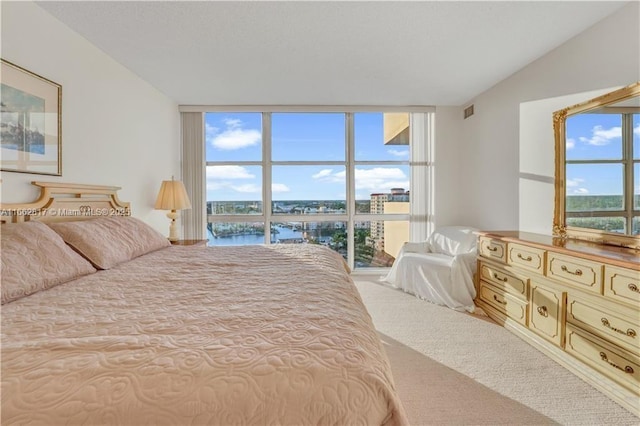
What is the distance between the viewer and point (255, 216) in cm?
454

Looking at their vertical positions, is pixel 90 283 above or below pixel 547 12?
below

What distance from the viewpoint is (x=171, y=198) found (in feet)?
11.5

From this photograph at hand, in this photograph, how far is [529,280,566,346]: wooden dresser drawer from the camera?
2101 millimetres

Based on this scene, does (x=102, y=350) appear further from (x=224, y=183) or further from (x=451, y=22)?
(x=224, y=183)

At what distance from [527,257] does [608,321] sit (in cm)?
69

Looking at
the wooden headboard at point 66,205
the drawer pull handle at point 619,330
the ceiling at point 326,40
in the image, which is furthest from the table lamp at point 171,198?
the drawer pull handle at point 619,330

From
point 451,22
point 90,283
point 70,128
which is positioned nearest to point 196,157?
point 70,128

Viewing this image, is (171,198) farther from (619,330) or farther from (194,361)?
(619,330)

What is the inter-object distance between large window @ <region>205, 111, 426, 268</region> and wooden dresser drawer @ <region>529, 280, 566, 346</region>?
2.37 metres

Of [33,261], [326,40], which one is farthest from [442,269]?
[33,261]

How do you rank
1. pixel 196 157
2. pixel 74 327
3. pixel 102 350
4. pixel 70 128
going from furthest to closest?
pixel 196 157, pixel 70 128, pixel 74 327, pixel 102 350

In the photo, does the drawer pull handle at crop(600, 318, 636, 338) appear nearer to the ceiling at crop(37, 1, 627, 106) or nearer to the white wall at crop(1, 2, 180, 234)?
the ceiling at crop(37, 1, 627, 106)

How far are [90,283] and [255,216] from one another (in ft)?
9.93

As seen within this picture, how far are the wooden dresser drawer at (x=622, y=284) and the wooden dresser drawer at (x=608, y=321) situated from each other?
0.21 ft
